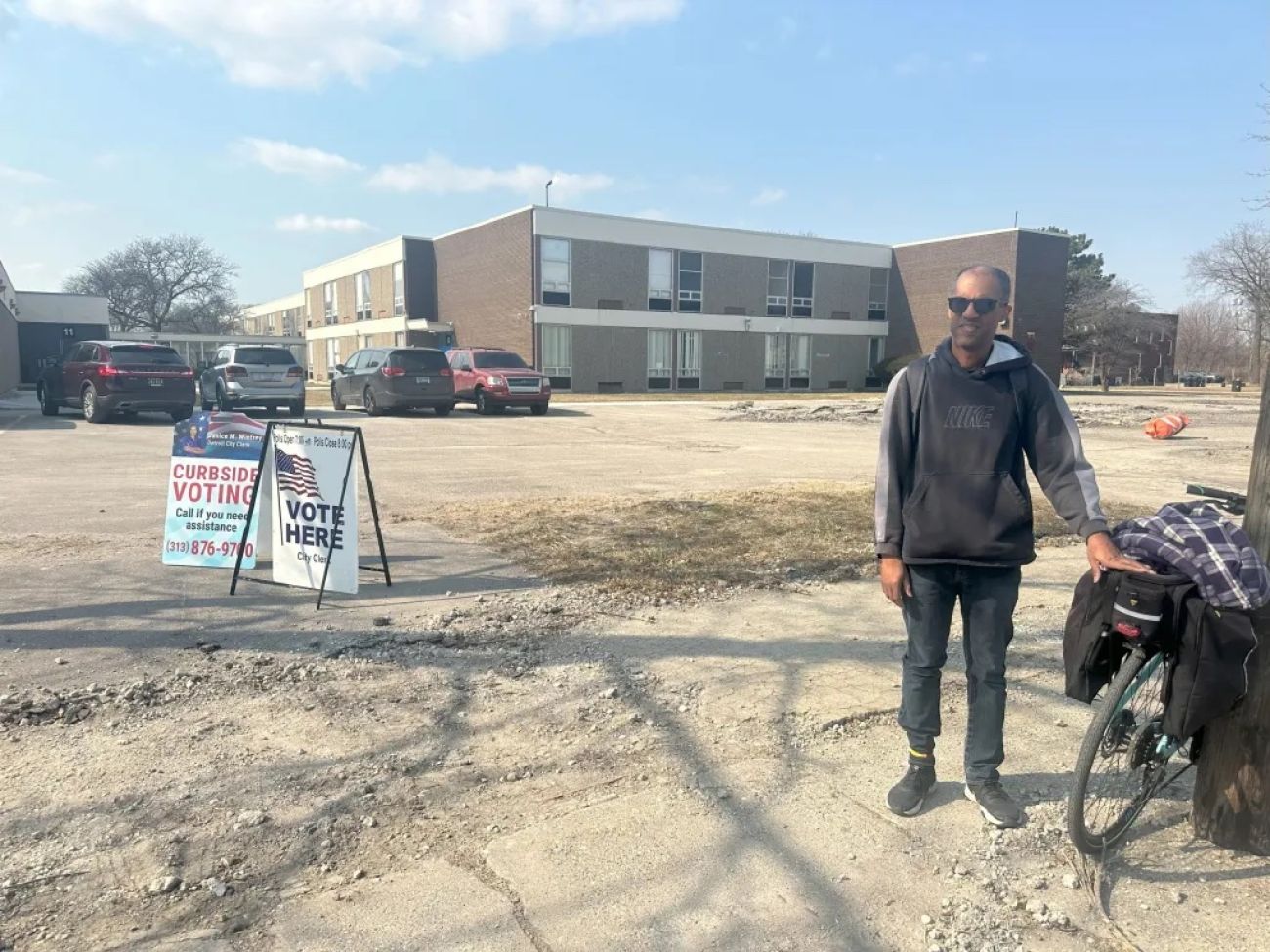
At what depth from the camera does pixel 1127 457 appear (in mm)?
16031

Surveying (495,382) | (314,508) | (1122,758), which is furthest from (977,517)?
(495,382)

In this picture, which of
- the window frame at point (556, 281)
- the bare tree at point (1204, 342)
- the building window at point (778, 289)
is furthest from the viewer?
the bare tree at point (1204, 342)

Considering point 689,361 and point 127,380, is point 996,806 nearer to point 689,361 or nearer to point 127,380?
point 127,380

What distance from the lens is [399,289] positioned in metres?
48.7

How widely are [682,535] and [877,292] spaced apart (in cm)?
4552

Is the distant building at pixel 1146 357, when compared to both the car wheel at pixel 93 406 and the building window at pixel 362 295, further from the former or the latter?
the car wheel at pixel 93 406

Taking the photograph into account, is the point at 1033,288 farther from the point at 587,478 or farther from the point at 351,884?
the point at 351,884

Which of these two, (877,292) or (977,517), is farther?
(877,292)

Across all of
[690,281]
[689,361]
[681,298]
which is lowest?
[689,361]

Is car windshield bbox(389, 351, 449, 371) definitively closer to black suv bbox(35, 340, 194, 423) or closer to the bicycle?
black suv bbox(35, 340, 194, 423)

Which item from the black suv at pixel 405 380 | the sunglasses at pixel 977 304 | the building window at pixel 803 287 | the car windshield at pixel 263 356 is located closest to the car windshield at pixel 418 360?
the black suv at pixel 405 380

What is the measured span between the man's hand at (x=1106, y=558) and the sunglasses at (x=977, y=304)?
840 millimetres

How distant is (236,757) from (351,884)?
1111 millimetres

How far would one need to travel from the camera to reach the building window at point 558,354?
40406mm
